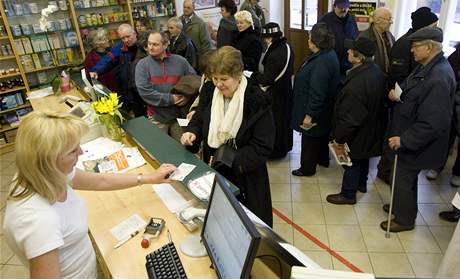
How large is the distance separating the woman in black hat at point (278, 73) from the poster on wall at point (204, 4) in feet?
11.9

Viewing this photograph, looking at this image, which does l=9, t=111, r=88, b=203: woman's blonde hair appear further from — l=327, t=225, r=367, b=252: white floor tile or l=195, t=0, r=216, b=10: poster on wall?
l=195, t=0, r=216, b=10: poster on wall

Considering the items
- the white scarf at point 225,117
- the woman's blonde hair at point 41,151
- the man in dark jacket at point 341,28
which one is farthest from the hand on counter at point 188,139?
the man in dark jacket at point 341,28

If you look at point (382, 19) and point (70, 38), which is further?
point (70, 38)

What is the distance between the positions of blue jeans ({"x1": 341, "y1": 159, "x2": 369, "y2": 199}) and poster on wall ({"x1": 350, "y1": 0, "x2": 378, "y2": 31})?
2.77m

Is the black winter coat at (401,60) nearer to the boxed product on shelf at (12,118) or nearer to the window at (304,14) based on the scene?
the window at (304,14)

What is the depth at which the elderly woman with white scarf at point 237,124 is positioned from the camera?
6.87 ft

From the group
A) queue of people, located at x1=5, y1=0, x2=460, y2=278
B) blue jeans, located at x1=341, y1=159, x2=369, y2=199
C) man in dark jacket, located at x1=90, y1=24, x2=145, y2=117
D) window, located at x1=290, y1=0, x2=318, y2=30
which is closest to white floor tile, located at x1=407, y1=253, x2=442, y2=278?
queue of people, located at x1=5, y1=0, x2=460, y2=278

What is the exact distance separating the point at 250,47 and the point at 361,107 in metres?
1.76

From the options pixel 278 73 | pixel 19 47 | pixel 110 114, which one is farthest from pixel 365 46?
pixel 19 47

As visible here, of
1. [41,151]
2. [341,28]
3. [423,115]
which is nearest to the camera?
[41,151]

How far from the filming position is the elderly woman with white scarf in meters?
2.09

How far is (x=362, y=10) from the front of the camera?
5160 mm

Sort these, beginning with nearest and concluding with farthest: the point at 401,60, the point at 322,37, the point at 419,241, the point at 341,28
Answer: the point at 419,241, the point at 322,37, the point at 401,60, the point at 341,28

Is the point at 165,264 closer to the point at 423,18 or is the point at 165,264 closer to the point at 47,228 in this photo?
the point at 47,228
